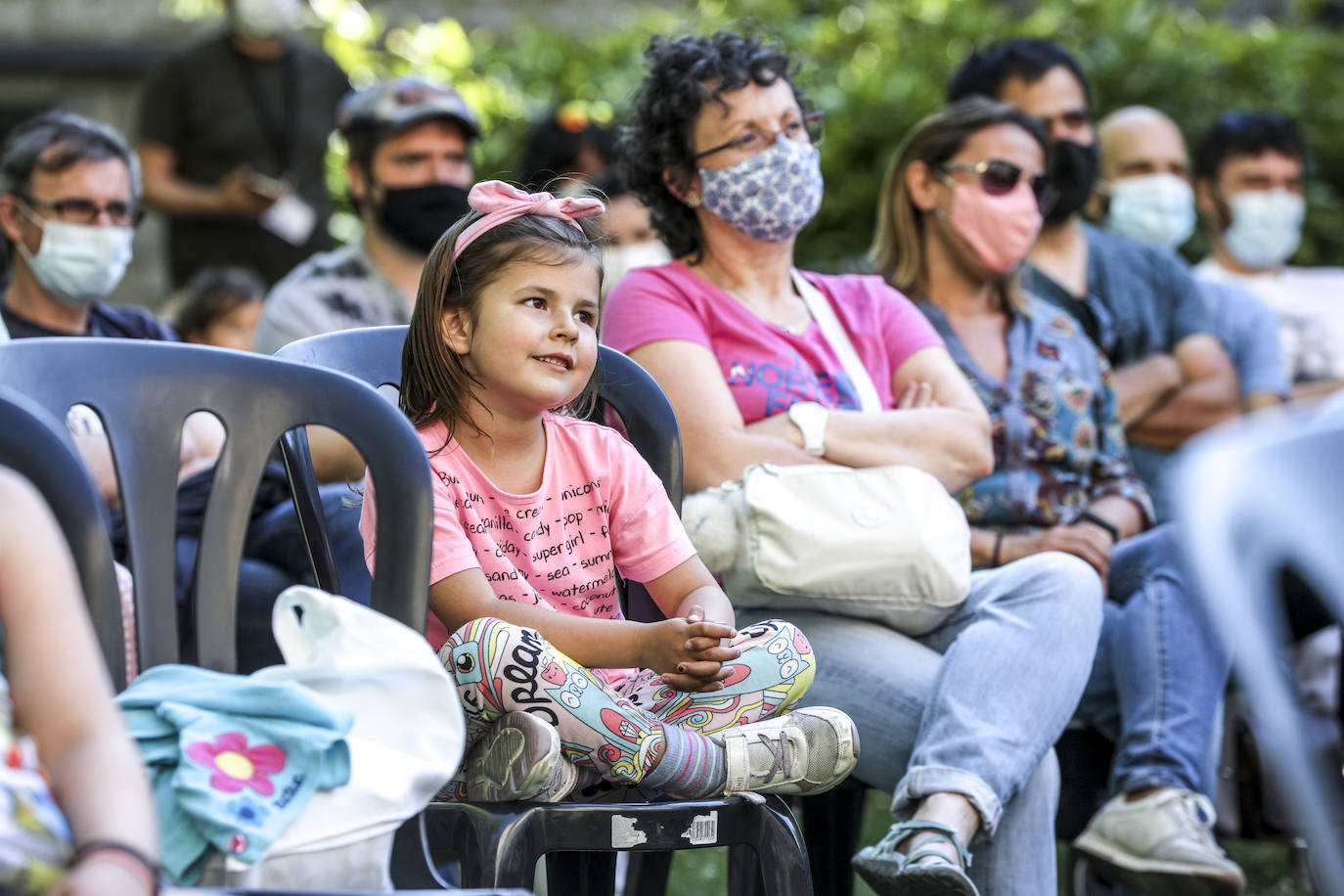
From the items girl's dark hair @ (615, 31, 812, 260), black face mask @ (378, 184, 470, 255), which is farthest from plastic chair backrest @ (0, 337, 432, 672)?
black face mask @ (378, 184, 470, 255)

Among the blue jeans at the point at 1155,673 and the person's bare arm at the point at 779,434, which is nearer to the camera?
the person's bare arm at the point at 779,434

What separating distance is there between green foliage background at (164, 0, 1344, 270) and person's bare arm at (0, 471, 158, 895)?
5.33m

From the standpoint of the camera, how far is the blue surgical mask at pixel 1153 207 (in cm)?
529

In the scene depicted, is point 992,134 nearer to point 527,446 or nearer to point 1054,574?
point 1054,574

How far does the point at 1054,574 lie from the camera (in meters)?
2.99

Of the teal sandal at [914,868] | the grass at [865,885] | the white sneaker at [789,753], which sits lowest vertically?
the grass at [865,885]

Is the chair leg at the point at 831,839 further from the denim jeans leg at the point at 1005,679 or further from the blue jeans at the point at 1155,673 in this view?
the blue jeans at the point at 1155,673

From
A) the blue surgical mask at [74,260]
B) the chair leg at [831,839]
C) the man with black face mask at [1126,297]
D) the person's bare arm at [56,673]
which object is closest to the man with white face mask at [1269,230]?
the man with black face mask at [1126,297]

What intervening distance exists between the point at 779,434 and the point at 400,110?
1.84 meters

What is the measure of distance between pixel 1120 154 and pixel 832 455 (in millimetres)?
2652

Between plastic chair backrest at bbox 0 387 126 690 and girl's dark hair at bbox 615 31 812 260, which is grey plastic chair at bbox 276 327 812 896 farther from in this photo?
girl's dark hair at bbox 615 31 812 260

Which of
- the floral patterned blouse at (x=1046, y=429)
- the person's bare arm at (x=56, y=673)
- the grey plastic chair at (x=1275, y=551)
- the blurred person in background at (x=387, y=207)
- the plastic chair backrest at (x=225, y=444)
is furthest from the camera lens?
the blurred person in background at (x=387, y=207)

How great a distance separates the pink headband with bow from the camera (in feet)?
8.73

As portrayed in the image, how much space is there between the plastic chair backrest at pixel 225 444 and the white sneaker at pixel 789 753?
20.2 inches
